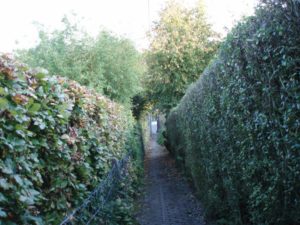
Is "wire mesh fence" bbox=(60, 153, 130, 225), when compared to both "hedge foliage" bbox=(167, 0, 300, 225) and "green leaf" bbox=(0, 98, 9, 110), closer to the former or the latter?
"green leaf" bbox=(0, 98, 9, 110)

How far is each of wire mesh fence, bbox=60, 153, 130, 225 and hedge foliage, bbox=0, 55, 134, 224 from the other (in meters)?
0.11

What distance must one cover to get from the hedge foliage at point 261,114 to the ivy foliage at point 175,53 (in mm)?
15990

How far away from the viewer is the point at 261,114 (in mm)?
3070

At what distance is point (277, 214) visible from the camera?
9.95ft

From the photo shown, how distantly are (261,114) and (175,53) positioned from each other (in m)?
18.2

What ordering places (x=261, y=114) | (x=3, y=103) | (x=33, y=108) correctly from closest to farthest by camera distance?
(x=3, y=103) → (x=33, y=108) → (x=261, y=114)

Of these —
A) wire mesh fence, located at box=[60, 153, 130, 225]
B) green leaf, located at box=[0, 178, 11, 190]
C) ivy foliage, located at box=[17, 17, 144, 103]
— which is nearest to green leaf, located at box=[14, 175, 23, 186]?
green leaf, located at box=[0, 178, 11, 190]

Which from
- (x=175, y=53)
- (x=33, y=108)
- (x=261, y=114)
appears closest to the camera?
(x=33, y=108)

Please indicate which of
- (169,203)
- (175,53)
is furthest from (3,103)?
(175,53)

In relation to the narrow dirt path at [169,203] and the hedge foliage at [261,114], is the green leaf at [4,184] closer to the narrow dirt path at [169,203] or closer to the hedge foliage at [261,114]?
the hedge foliage at [261,114]

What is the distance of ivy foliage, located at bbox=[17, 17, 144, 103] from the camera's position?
11227mm

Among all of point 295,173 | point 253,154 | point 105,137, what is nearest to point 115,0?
point 105,137

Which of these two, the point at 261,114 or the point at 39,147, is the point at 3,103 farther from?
the point at 261,114

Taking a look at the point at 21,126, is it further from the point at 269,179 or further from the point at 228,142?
the point at 228,142
